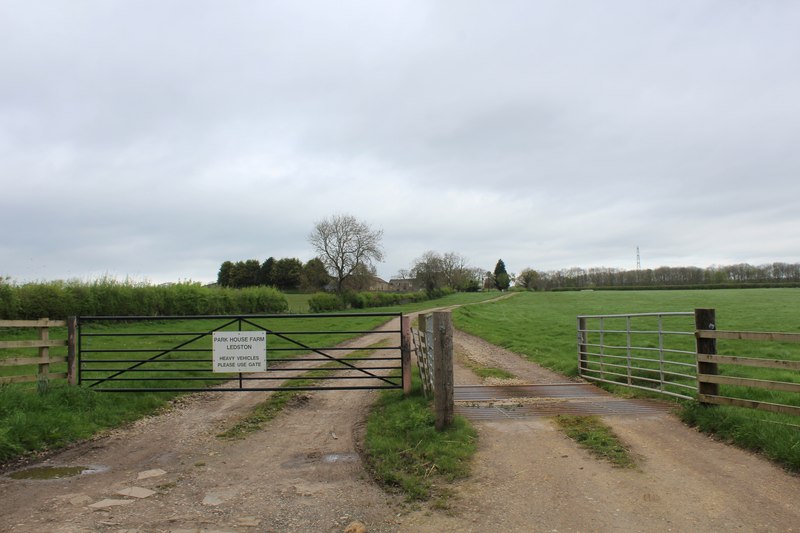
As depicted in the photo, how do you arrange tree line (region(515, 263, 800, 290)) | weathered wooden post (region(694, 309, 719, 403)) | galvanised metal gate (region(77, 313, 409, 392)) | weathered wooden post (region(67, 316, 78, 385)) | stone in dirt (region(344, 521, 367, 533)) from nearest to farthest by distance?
stone in dirt (region(344, 521, 367, 533)) → weathered wooden post (region(694, 309, 719, 403)) → galvanised metal gate (region(77, 313, 409, 392)) → weathered wooden post (region(67, 316, 78, 385)) → tree line (region(515, 263, 800, 290))

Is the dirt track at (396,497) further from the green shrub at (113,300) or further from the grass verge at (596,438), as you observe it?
the green shrub at (113,300)

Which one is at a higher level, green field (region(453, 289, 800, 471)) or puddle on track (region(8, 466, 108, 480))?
green field (region(453, 289, 800, 471))

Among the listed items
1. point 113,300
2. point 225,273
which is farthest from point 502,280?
point 113,300

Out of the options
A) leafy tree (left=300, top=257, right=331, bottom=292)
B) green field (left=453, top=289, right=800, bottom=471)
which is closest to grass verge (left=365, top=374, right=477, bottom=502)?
green field (left=453, top=289, right=800, bottom=471)

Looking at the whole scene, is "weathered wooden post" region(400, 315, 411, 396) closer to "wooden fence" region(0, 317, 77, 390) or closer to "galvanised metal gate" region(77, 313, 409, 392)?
"galvanised metal gate" region(77, 313, 409, 392)

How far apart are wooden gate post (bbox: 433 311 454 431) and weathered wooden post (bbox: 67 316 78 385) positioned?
674 centimetres

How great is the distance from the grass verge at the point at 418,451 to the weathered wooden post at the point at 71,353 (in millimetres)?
5504

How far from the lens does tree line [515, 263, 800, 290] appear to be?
80062mm

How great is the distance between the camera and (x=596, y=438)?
652cm

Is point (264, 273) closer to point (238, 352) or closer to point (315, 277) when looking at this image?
point (315, 277)

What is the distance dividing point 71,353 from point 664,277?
97.4 meters

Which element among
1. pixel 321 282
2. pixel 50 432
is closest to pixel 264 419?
pixel 50 432

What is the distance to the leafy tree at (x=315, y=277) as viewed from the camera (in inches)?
2645

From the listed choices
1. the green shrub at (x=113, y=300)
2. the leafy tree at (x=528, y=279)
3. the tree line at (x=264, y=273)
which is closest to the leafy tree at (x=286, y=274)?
the tree line at (x=264, y=273)
